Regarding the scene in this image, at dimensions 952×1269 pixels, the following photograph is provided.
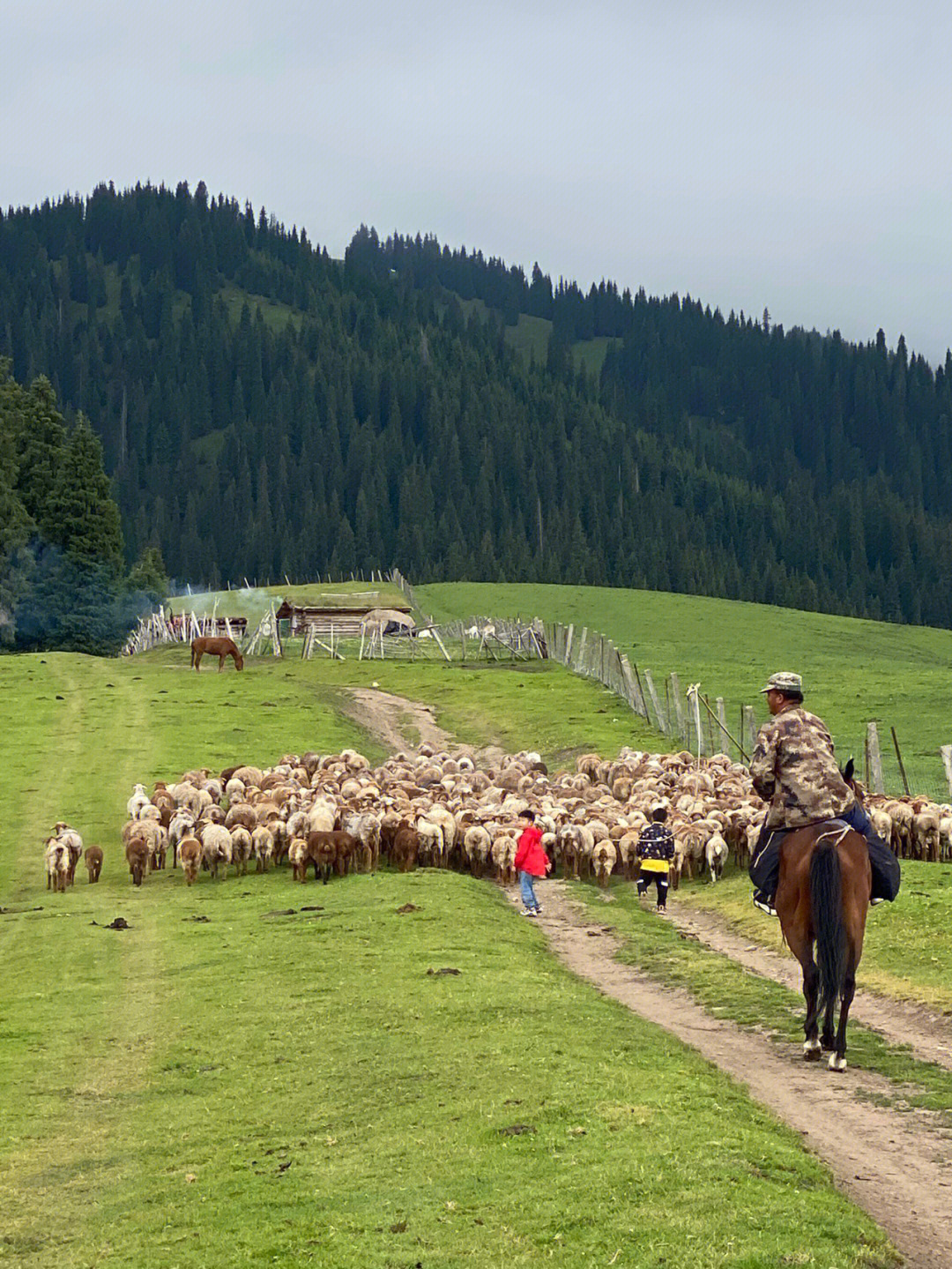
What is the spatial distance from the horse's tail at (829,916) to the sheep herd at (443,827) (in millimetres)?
13244

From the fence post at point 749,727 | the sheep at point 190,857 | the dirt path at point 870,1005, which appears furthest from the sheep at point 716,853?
the sheep at point 190,857

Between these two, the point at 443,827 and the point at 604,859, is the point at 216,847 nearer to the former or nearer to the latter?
the point at 443,827

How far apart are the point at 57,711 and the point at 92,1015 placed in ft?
109

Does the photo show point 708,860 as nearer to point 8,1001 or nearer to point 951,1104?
point 8,1001

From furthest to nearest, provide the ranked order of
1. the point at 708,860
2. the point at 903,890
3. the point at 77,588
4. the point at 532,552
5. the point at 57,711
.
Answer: the point at 532,552
the point at 77,588
the point at 57,711
the point at 708,860
the point at 903,890

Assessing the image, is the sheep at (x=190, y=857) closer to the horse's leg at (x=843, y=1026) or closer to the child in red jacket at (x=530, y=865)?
the child in red jacket at (x=530, y=865)

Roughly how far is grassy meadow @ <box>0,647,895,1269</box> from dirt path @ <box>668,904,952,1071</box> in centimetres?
230

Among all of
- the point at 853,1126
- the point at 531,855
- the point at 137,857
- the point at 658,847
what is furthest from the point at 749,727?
the point at 853,1126

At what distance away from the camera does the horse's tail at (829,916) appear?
12.9m

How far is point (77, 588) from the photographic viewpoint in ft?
248

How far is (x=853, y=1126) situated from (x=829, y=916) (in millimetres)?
2087

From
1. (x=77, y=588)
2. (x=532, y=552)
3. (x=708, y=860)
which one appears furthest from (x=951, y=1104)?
(x=532, y=552)

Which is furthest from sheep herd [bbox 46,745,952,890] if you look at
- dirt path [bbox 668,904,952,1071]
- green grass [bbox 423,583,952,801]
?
green grass [bbox 423,583,952,801]

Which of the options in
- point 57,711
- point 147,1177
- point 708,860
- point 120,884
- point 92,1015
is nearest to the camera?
point 147,1177
